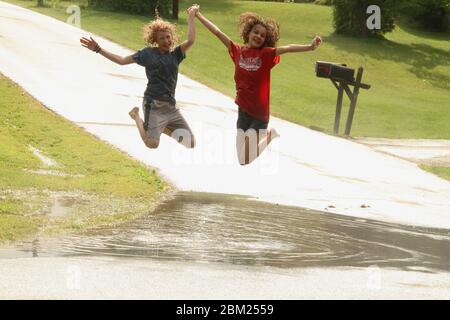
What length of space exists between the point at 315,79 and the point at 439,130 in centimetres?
731

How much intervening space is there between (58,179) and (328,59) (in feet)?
82.1

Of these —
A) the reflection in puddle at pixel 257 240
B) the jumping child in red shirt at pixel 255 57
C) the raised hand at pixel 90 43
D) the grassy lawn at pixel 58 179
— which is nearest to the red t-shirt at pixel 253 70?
the jumping child in red shirt at pixel 255 57

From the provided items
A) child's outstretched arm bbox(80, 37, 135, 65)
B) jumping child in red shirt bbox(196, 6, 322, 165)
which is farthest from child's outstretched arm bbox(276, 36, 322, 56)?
child's outstretched arm bbox(80, 37, 135, 65)

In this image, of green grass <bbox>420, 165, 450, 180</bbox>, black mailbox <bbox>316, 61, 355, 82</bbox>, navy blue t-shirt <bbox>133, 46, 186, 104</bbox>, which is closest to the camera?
navy blue t-shirt <bbox>133, 46, 186, 104</bbox>

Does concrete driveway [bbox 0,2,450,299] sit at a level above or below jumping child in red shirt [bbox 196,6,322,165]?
below

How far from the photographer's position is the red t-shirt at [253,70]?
11477mm

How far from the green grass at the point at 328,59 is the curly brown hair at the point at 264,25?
684 inches

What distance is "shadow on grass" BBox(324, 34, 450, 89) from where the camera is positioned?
138ft

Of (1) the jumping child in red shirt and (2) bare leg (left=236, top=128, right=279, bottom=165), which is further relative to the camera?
(2) bare leg (left=236, top=128, right=279, bottom=165)

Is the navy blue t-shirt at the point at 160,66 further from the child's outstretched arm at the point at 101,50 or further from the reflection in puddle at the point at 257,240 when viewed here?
the reflection in puddle at the point at 257,240

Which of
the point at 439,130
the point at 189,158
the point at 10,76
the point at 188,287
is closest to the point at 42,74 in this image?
the point at 10,76

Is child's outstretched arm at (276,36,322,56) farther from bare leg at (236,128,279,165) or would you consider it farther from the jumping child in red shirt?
bare leg at (236,128,279,165)

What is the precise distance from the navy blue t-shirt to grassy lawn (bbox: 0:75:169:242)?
2822mm
